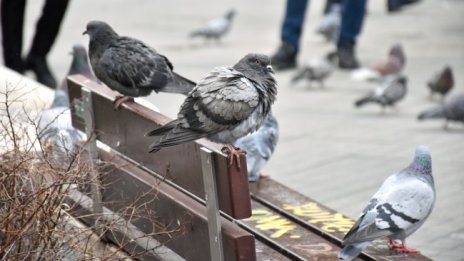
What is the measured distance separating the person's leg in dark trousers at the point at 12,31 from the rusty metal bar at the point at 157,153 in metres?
4.79

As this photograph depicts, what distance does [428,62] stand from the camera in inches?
483

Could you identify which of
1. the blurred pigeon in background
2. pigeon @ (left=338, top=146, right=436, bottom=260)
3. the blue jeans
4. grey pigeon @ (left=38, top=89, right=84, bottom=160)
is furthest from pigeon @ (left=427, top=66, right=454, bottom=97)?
pigeon @ (left=338, top=146, right=436, bottom=260)

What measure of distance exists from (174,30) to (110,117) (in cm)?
913

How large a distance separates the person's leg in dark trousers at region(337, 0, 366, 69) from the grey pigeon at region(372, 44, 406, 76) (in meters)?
0.72

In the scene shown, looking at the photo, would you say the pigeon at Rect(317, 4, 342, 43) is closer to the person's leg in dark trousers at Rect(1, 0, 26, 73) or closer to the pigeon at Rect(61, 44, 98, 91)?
the person's leg in dark trousers at Rect(1, 0, 26, 73)

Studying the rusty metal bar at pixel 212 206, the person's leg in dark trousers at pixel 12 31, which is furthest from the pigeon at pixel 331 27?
the rusty metal bar at pixel 212 206

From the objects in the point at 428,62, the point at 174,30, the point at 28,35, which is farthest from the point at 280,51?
the point at 28,35

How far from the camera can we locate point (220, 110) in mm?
4594

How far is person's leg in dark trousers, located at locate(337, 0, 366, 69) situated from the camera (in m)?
12.2

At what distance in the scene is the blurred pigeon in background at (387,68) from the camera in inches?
441

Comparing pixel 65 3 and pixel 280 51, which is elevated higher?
pixel 65 3

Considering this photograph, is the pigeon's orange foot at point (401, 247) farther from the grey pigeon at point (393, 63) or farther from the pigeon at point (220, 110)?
the grey pigeon at point (393, 63)

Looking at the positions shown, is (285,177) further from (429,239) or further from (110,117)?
(110,117)

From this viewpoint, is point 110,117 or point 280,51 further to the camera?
point 280,51
